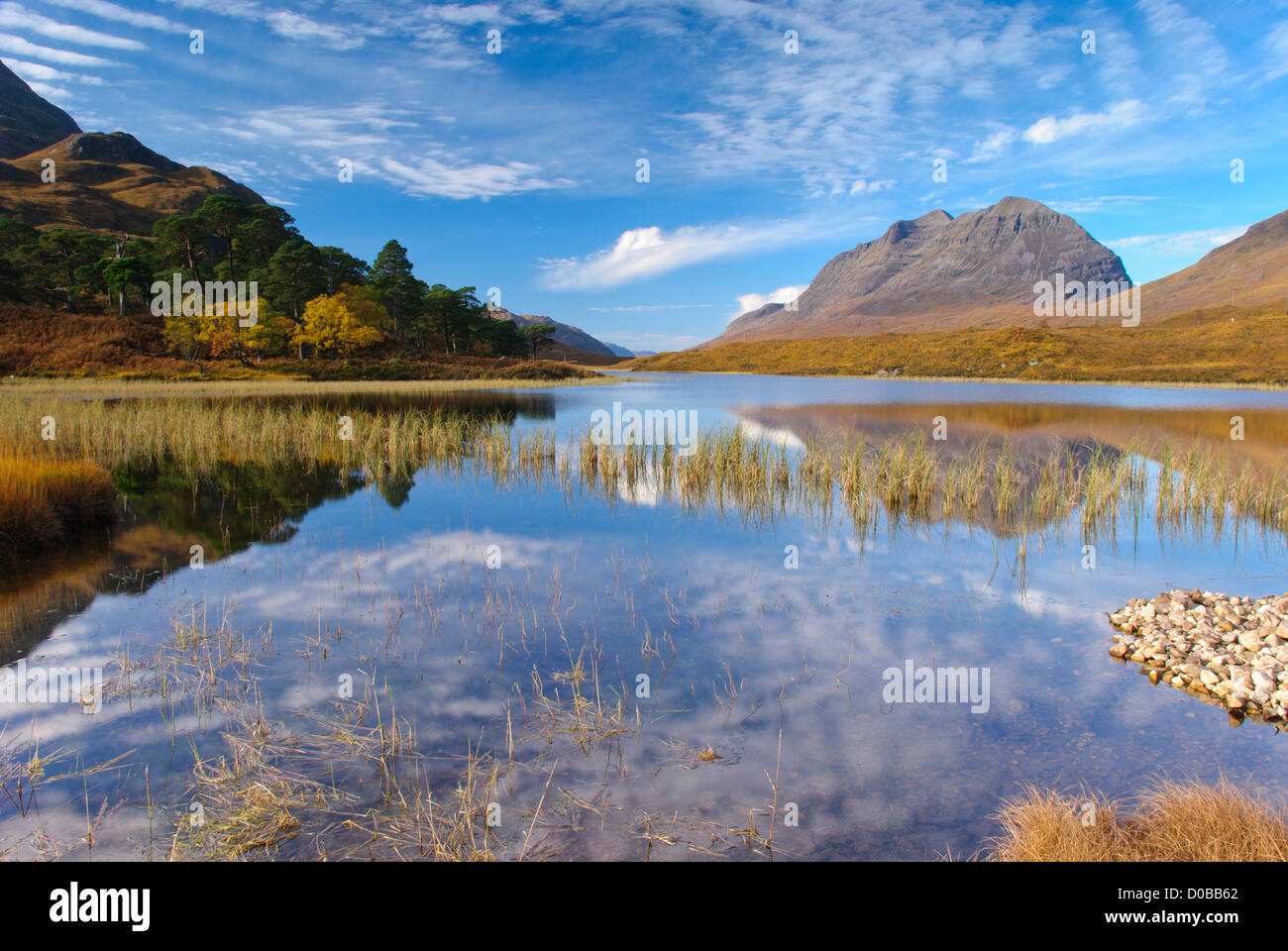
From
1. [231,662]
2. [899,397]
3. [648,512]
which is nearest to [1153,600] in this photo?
[648,512]

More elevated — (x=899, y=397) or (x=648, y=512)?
(x=899, y=397)

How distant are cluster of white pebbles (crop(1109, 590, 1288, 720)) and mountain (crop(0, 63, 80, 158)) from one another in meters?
222

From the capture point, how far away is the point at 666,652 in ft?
19.4

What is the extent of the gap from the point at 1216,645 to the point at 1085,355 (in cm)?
8512

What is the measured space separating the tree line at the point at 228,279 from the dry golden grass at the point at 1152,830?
6394 cm

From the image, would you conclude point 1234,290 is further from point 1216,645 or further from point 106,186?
point 106,186

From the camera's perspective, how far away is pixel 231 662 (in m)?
5.52

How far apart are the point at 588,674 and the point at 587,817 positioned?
6.03 ft

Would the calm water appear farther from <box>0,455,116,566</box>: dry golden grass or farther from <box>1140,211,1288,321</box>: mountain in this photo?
<box>1140,211,1288,321</box>: mountain

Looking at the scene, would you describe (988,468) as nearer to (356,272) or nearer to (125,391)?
(125,391)

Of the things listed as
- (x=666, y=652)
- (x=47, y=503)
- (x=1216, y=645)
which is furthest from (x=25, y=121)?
(x=1216, y=645)

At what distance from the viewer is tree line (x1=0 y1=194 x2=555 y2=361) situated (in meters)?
56.2

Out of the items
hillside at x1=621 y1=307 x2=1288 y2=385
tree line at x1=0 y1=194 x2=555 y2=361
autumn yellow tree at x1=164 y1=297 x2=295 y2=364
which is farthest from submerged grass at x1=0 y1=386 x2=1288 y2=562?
hillside at x1=621 y1=307 x2=1288 y2=385
